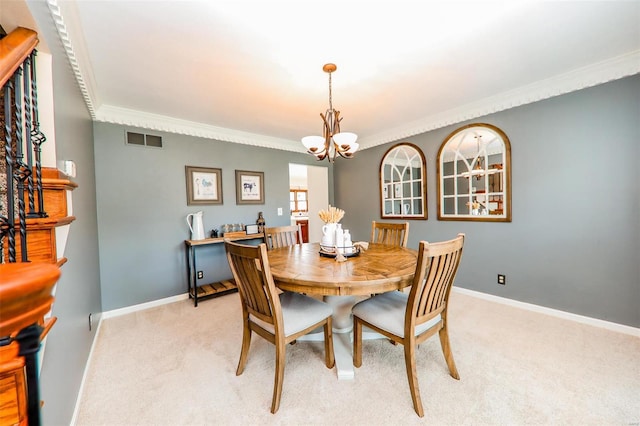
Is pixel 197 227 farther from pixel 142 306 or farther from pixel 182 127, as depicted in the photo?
pixel 182 127

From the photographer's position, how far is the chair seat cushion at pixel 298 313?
5.19 feet

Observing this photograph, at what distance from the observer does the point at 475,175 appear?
3062 mm

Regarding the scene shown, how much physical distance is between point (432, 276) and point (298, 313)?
88 cm

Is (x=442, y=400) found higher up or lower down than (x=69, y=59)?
lower down

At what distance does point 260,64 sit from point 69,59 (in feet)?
4.11

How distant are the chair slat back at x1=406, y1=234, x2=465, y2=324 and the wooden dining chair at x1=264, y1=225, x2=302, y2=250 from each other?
1.65 metres

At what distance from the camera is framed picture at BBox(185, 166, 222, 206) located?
3.28m

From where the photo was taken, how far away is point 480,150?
300cm

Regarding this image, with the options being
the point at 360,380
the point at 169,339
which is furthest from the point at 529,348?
the point at 169,339

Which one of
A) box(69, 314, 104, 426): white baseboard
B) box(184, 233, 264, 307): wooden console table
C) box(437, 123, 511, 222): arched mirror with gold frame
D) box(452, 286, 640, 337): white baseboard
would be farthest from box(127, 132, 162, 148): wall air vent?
box(452, 286, 640, 337): white baseboard

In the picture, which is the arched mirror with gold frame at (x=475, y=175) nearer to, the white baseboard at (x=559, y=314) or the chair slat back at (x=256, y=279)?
the white baseboard at (x=559, y=314)

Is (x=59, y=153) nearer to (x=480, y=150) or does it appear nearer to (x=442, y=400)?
(x=442, y=400)

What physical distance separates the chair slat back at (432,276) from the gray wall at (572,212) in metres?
1.75

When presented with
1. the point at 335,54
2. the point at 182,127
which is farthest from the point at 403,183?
the point at 182,127
